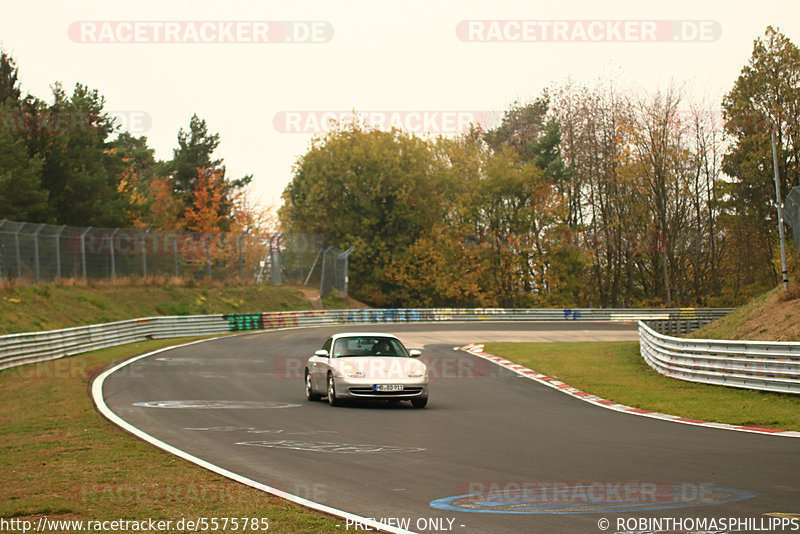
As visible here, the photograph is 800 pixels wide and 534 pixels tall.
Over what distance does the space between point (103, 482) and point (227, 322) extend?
36090 mm

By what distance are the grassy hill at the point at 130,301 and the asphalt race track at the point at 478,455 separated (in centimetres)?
1584

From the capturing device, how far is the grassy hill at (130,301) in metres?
33.8

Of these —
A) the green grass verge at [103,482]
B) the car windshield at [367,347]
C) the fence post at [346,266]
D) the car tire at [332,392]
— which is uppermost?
the fence post at [346,266]

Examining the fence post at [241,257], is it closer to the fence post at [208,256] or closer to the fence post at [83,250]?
the fence post at [208,256]

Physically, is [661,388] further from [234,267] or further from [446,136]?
[446,136]

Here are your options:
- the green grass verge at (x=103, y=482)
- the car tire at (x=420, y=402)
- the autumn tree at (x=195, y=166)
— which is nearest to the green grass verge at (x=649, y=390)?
the car tire at (x=420, y=402)

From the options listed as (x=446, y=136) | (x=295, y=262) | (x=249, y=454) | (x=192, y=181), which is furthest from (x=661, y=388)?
(x=192, y=181)

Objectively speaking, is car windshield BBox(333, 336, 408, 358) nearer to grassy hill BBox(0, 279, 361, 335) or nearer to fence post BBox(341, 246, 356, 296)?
grassy hill BBox(0, 279, 361, 335)

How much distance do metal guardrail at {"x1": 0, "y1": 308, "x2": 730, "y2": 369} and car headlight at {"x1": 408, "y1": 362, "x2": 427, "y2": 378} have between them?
1327cm

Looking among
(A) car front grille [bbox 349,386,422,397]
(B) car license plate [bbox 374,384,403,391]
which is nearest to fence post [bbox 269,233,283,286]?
(A) car front grille [bbox 349,386,422,397]

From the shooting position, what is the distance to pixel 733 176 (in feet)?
207

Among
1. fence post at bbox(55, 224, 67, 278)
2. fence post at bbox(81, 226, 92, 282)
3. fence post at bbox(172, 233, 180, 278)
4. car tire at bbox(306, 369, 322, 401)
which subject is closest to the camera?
car tire at bbox(306, 369, 322, 401)

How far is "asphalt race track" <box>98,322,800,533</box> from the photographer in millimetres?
6918

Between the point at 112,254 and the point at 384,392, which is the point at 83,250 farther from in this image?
the point at 384,392
